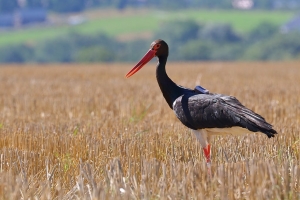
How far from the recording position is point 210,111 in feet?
21.8

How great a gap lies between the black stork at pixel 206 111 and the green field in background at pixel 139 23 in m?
72.2

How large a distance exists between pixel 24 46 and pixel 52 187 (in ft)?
227

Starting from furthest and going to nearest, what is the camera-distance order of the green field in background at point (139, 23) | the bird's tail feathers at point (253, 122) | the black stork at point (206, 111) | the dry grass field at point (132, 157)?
1. the green field in background at point (139, 23)
2. the black stork at point (206, 111)
3. the bird's tail feathers at point (253, 122)
4. the dry grass field at point (132, 157)

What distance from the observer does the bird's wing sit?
6.45 m

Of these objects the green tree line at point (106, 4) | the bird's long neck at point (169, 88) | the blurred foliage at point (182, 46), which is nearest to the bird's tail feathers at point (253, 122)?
the bird's long neck at point (169, 88)

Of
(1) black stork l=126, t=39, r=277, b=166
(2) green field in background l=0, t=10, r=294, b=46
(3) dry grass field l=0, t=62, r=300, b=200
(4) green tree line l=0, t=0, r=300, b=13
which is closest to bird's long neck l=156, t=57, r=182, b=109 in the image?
(1) black stork l=126, t=39, r=277, b=166

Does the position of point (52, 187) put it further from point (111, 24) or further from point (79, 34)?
point (111, 24)

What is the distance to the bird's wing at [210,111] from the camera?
6453mm

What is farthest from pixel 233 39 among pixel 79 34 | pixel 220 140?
pixel 220 140

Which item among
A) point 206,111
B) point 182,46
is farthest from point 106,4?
point 206,111

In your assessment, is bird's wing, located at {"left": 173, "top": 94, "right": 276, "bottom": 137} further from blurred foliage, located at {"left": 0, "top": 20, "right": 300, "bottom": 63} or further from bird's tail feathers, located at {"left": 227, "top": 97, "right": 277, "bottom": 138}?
blurred foliage, located at {"left": 0, "top": 20, "right": 300, "bottom": 63}

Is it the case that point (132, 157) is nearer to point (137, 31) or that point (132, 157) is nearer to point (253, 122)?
point (253, 122)

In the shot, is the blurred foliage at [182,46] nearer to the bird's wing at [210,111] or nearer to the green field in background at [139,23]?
the green field in background at [139,23]

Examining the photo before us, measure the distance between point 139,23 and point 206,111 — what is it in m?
80.5
